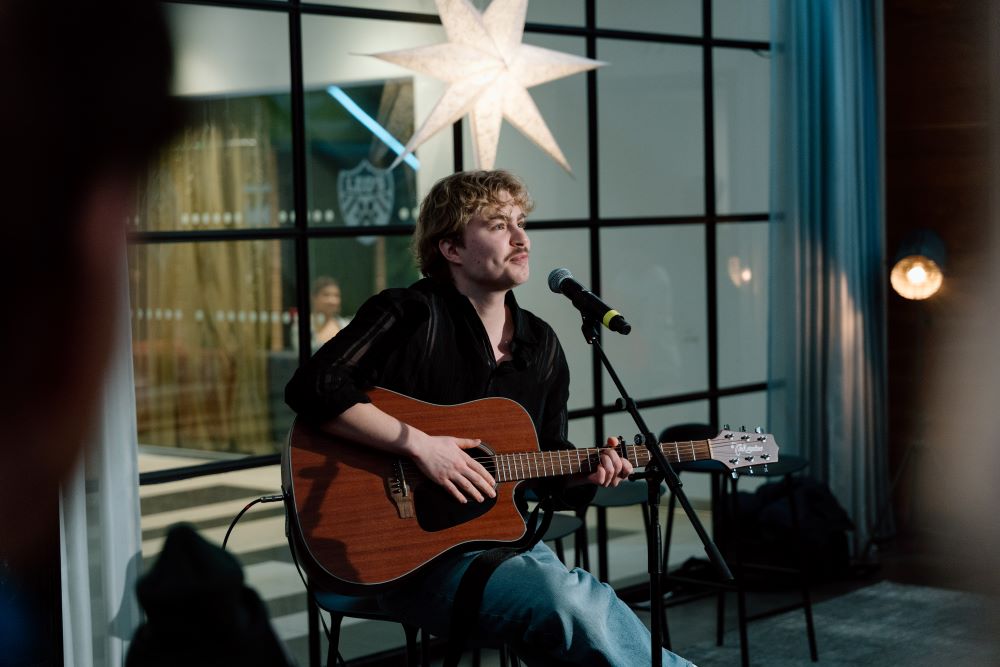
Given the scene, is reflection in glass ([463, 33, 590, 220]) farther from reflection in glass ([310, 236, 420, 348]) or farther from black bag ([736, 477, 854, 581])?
black bag ([736, 477, 854, 581])

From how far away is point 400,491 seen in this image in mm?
2172

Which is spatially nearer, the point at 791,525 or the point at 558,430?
the point at 558,430

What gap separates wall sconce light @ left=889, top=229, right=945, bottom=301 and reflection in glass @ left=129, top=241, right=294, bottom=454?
8.10 feet

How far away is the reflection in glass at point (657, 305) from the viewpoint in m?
3.94

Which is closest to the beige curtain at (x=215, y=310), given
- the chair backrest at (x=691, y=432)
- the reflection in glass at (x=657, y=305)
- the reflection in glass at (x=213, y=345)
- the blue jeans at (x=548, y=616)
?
the reflection in glass at (x=213, y=345)

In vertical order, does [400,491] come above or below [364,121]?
below

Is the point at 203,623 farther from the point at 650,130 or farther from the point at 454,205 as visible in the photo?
the point at 650,130

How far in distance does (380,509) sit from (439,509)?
109mm

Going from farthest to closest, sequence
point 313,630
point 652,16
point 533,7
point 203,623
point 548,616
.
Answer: point 652,16
point 533,7
point 313,630
point 548,616
point 203,623

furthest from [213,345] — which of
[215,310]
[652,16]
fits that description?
[652,16]

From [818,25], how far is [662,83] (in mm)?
714

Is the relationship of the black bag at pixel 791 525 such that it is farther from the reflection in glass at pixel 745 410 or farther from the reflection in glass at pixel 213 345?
the reflection in glass at pixel 213 345

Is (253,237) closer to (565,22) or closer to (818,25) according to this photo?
(565,22)

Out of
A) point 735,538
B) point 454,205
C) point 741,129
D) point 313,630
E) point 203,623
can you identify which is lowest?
point 313,630
